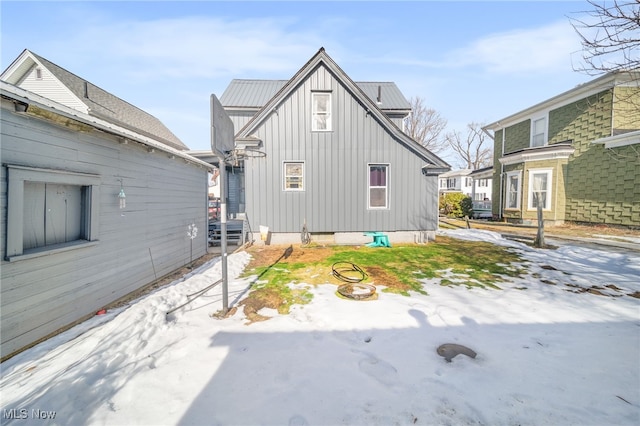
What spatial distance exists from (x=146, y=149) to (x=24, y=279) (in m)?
3.48

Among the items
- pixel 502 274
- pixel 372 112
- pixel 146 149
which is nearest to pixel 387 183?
pixel 372 112

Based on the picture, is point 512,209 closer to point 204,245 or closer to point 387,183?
point 387,183

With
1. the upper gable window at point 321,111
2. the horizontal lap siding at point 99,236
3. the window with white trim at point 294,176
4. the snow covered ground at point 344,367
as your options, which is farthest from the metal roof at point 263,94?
the snow covered ground at point 344,367

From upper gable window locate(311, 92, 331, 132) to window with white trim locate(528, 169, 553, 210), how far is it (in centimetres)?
1359

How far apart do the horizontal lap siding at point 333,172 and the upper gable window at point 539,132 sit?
454 inches

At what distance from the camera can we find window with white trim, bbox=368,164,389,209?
10148 millimetres

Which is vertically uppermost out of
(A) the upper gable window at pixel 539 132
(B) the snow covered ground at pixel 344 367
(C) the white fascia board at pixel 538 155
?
(A) the upper gable window at pixel 539 132

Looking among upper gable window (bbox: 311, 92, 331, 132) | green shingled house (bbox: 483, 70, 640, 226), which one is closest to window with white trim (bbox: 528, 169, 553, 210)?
green shingled house (bbox: 483, 70, 640, 226)

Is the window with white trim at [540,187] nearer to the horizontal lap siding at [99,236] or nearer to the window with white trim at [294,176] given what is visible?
the window with white trim at [294,176]

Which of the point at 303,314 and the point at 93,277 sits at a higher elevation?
the point at 93,277

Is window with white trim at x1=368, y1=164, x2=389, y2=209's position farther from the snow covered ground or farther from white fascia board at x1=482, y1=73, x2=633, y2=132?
white fascia board at x1=482, y1=73, x2=633, y2=132

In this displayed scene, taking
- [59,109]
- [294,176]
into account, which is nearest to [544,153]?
[294,176]

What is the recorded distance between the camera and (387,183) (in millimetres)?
10086

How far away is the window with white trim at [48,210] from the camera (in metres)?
3.21
